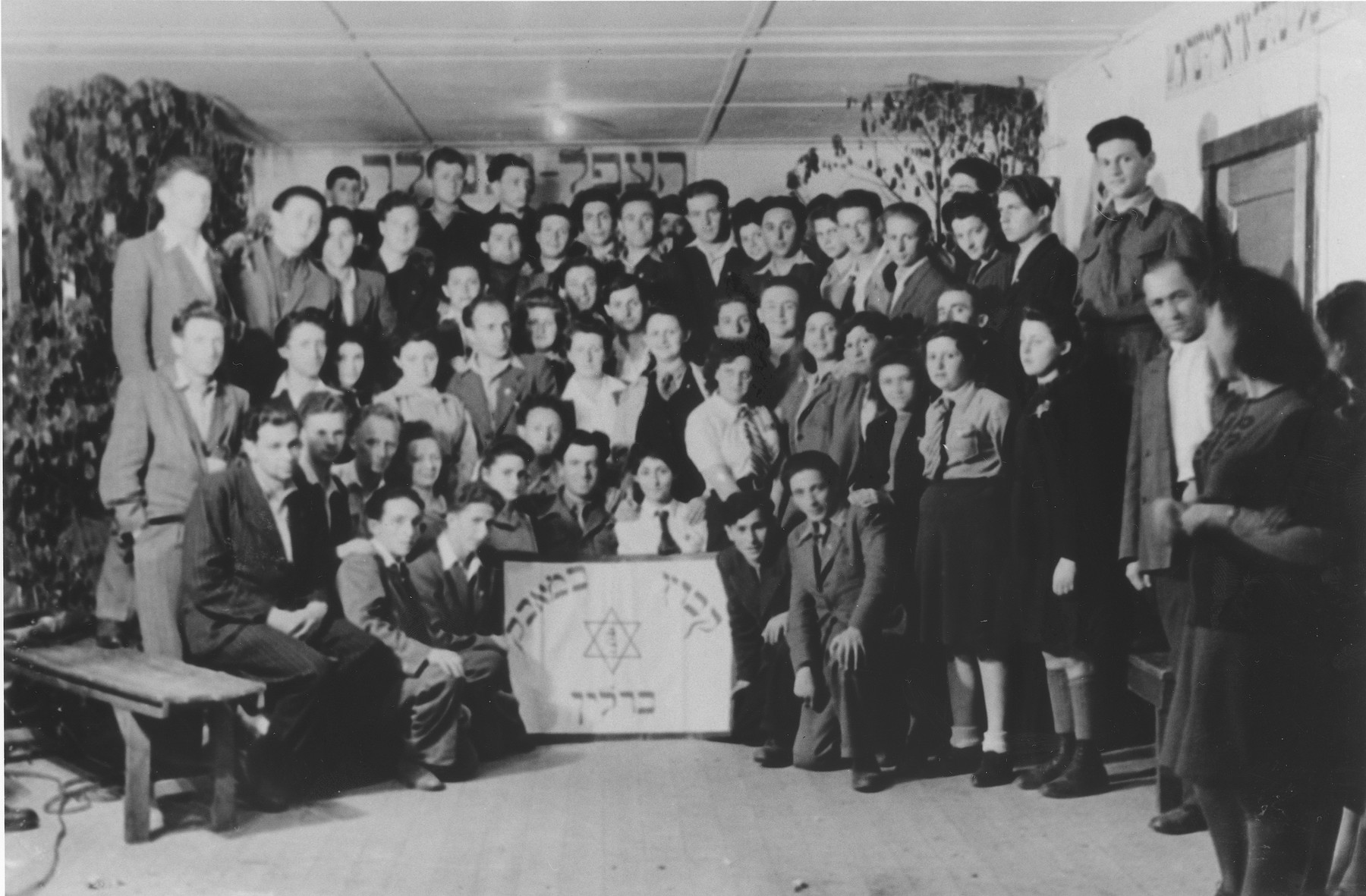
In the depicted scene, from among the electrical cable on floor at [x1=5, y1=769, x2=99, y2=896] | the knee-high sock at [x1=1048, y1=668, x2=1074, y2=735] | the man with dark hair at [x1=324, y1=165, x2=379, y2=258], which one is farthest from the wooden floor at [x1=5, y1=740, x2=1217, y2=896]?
the man with dark hair at [x1=324, y1=165, x2=379, y2=258]

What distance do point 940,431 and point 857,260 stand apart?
2.02ft

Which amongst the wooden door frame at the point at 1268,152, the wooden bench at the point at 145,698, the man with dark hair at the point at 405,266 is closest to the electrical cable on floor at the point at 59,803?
the wooden bench at the point at 145,698

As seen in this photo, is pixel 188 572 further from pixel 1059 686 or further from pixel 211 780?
pixel 1059 686

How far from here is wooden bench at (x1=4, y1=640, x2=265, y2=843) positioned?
377cm

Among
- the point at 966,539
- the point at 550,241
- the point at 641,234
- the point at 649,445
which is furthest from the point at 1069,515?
the point at 550,241

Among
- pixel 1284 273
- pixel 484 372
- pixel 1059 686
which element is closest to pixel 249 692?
pixel 484 372

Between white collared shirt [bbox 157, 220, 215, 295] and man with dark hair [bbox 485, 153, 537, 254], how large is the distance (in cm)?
90

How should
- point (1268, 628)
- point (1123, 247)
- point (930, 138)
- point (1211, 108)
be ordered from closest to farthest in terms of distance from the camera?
point (1268, 628)
point (1211, 108)
point (1123, 247)
point (930, 138)

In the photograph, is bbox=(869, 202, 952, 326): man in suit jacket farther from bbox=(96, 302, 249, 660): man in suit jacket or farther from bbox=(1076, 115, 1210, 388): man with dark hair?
bbox=(96, 302, 249, 660): man in suit jacket

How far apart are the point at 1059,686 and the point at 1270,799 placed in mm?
689

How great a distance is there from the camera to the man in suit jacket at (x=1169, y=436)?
3881mm

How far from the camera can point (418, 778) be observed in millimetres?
4117

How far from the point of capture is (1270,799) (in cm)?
367

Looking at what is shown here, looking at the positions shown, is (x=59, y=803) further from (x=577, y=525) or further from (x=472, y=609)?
(x=577, y=525)
